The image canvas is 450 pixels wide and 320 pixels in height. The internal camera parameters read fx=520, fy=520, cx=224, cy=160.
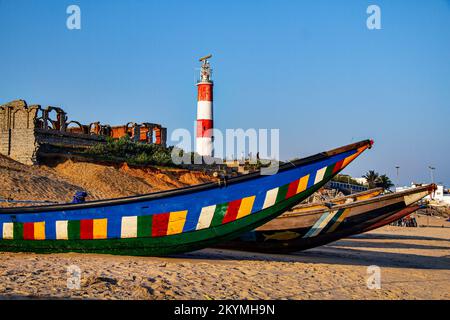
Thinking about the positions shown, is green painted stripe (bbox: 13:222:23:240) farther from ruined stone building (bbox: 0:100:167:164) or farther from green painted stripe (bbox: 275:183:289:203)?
ruined stone building (bbox: 0:100:167:164)

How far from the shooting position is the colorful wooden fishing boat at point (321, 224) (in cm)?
1305

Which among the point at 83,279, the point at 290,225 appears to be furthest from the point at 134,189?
the point at 83,279

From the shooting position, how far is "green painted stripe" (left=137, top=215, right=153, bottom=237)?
934 centimetres

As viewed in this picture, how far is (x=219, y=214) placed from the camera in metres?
9.41

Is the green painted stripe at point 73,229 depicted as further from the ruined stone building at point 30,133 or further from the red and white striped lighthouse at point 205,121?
the red and white striped lighthouse at point 205,121

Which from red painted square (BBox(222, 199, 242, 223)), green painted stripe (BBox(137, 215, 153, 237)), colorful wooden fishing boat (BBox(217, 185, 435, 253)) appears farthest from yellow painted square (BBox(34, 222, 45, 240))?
colorful wooden fishing boat (BBox(217, 185, 435, 253))

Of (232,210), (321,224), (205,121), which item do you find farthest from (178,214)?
(205,121)

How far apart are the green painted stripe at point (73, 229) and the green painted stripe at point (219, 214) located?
2462mm

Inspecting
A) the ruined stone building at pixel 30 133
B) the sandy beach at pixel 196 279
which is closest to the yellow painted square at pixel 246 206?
the sandy beach at pixel 196 279

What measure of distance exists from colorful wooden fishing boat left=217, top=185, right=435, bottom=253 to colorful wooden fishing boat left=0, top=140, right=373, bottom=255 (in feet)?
11.2

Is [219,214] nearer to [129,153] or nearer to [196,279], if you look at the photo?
[196,279]

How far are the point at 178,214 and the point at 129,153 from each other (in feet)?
81.7
